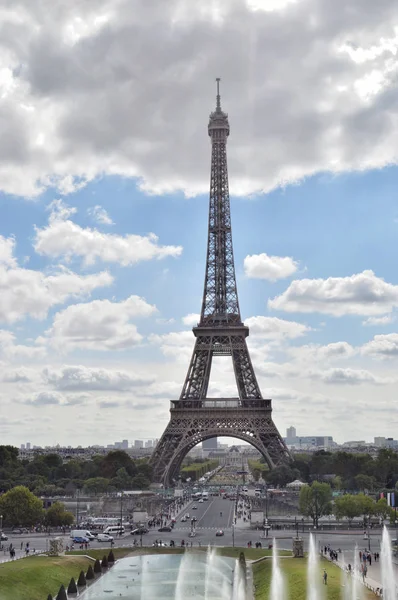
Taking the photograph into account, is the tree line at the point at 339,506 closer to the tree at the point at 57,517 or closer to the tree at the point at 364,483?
the tree at the point at 57,517

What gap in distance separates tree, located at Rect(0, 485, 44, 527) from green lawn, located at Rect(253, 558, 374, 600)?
37.4m

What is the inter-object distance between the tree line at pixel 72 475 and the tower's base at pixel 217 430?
207 inches

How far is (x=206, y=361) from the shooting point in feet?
425

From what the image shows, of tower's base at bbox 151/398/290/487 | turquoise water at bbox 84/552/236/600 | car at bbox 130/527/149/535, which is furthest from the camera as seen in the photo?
tower's base at bbox 151/398/290/487

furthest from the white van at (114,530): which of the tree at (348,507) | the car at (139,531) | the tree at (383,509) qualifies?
the tree at (383,509)

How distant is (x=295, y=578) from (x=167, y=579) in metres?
9.88

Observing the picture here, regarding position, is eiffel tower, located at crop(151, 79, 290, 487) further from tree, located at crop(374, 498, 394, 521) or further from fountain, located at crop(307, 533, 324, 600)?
fountain, located at crop(307, 533, 324, 600)

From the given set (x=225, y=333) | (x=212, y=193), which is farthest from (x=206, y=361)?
(x=212, y=193)

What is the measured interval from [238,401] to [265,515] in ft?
98.5

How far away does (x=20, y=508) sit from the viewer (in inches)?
3622

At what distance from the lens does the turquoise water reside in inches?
2095

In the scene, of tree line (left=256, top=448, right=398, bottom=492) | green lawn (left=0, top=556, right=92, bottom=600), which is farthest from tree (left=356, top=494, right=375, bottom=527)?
green lawn (left=0, top=556, right=92, bottom=600)

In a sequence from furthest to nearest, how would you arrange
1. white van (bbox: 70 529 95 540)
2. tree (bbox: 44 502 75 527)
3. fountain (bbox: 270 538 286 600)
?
tree (bbox: 44 502 75 527), white van (bbox: 70 529 95 540), fountain (bbox: 270 538 286 600)

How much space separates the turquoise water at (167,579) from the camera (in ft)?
175
